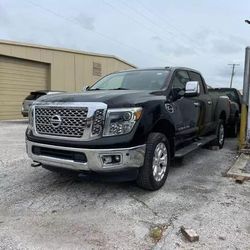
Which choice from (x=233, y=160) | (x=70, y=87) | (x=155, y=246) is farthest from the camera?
(x=70, y=87)

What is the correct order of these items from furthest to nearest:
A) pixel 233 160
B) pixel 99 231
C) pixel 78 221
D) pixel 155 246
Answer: pixel 233 160
pixel 78 221
pixel 99 231
pixel 155 246

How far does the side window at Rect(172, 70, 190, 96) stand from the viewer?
20.0ft

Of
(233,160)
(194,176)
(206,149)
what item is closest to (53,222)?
(194,176)

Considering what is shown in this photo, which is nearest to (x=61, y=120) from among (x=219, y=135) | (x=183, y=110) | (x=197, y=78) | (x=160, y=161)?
(x=160, y=161)

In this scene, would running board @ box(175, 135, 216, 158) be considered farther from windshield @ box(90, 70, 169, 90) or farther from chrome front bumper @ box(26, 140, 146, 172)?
chrome front bumper @ box(26, 140, 146, 172)

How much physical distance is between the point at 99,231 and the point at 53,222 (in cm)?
59

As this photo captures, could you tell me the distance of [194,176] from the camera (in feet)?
20.4

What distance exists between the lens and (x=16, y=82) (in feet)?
62.5

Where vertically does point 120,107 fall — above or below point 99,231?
above

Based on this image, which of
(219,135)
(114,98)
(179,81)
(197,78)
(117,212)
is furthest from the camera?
(219,135)

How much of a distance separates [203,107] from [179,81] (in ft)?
3.88

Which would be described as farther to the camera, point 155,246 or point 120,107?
point 120,107

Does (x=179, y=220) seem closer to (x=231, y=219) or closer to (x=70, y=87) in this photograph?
(x=231, y=219)

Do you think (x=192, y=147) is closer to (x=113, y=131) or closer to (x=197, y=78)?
(x=197, y=78)
